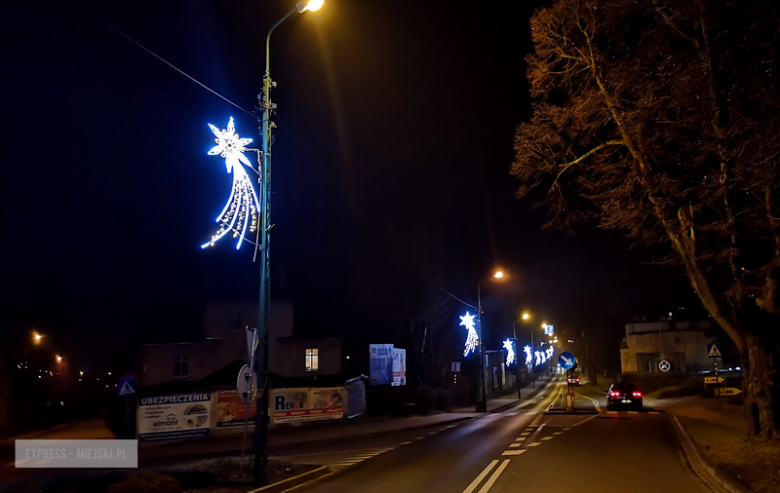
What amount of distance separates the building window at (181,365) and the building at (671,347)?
51.0 meters

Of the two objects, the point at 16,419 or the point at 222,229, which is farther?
the point at 16,419

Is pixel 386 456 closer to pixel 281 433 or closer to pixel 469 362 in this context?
pixel 281 433

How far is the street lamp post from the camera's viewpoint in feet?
37.5

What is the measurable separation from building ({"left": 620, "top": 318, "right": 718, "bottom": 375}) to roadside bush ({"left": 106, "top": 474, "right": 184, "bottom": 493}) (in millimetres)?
65966

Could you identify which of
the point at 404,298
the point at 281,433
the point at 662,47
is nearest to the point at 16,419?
the point at 281,433

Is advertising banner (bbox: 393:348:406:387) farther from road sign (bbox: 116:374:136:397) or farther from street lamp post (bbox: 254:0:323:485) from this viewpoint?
street lamp post (bbox: 254:0:323:485)

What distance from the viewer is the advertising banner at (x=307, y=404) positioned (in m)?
24.6

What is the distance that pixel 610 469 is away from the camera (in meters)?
12.2

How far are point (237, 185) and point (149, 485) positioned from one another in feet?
19.5

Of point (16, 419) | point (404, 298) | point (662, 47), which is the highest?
point (662, 47)

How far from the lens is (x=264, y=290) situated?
40.2ft

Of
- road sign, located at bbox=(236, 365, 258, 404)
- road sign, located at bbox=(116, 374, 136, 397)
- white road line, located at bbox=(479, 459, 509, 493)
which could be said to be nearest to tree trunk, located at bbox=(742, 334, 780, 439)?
white road line, located at bbox=(479, 459, 509, 493)

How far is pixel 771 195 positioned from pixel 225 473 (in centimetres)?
1265

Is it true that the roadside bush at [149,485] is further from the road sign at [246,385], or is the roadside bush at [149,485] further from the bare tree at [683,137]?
the bare tree at [683,137]
